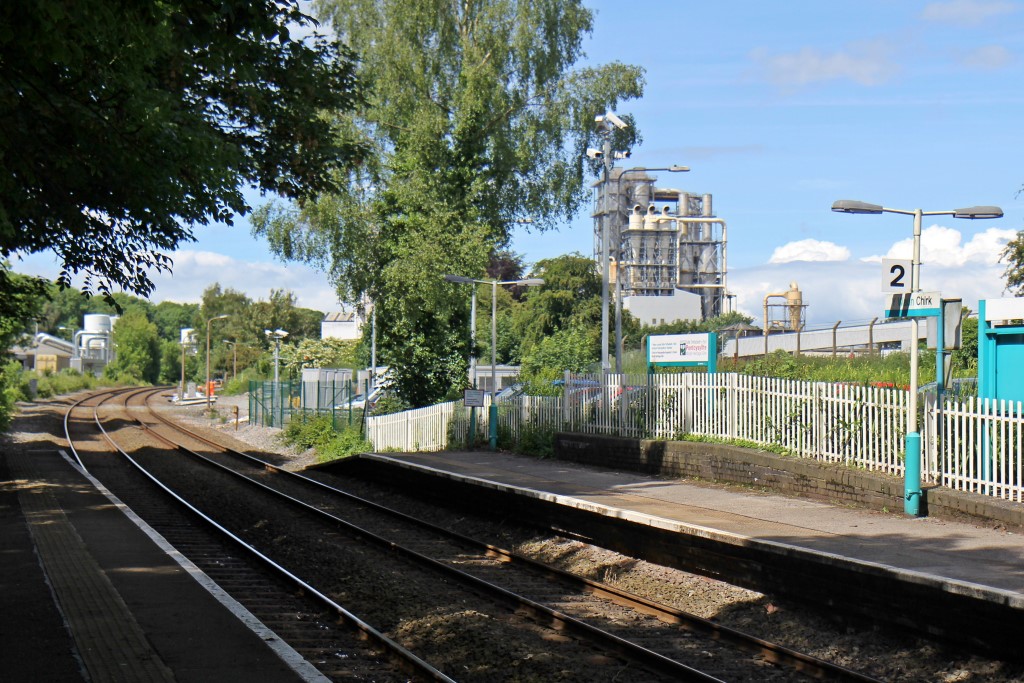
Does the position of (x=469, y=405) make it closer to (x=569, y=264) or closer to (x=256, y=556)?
(x=256, y=556)

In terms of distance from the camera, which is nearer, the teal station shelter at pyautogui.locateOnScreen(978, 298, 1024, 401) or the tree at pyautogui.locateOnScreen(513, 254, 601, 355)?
the teal station shelter at pyautogui.locateOnScreen(978, 298, 1024, 401)

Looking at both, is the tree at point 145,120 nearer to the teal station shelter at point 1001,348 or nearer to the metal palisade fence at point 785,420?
the metal palisade fence at point 785,420

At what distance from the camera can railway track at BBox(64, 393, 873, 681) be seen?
877cm

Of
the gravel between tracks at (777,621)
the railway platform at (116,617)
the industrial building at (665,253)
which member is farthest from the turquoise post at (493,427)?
the industrial building at (665,253)

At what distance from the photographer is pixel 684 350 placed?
829 inches

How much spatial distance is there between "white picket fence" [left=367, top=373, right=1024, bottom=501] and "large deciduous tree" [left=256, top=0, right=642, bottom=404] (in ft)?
26.5

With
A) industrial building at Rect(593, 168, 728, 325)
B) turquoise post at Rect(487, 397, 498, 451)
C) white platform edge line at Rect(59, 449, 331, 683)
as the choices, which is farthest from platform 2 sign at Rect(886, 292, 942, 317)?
industrial building at Rect(593, 168, 728, 325)

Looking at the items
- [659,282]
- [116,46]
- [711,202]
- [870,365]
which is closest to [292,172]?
[116,46]

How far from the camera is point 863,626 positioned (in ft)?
31.7

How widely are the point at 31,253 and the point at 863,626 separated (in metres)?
13.3

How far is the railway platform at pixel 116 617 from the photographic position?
7.55 m

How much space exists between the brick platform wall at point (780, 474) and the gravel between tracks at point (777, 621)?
3.16 meters

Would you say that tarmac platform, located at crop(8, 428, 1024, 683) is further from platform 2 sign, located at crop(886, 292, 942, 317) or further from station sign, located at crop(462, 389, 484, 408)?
station sign, located at crop(462, 389, 484, 408)

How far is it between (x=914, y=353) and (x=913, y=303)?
48.7 inches
